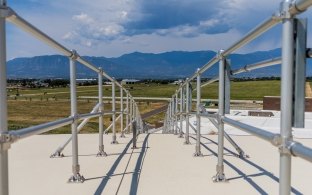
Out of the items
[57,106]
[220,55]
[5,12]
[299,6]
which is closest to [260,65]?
[220,55]

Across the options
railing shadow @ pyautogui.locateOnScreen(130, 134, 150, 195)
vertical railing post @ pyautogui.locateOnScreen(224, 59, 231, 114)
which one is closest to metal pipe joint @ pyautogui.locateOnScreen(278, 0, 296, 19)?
vertical railing post @ pyautogui.locateOnScreen(224, 59, 231, 114)

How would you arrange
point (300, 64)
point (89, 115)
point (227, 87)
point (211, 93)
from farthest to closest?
point (211, 93) < point (89, 115) < point (227, 87) < point (300, 64)

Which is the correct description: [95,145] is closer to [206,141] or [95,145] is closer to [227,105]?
[206,141]

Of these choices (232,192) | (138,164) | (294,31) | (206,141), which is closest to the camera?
(294,31)

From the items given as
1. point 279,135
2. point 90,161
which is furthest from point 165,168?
point 279,135

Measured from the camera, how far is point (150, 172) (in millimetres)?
3525

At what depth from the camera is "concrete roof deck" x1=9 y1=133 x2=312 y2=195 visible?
2924 mm

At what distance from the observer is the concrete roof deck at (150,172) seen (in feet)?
9.59

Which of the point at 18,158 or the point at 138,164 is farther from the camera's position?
the point at 18,158

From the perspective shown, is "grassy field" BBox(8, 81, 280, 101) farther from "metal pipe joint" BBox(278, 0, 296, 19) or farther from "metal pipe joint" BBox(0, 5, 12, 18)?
"metal pipe joint" BBox(0, 5, 12, 18)

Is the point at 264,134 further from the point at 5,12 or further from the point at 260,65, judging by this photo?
the point at 5,12

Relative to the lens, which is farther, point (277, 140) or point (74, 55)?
point (74, 55)

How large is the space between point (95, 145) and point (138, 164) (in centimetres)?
153

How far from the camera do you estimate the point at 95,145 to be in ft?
17.5
